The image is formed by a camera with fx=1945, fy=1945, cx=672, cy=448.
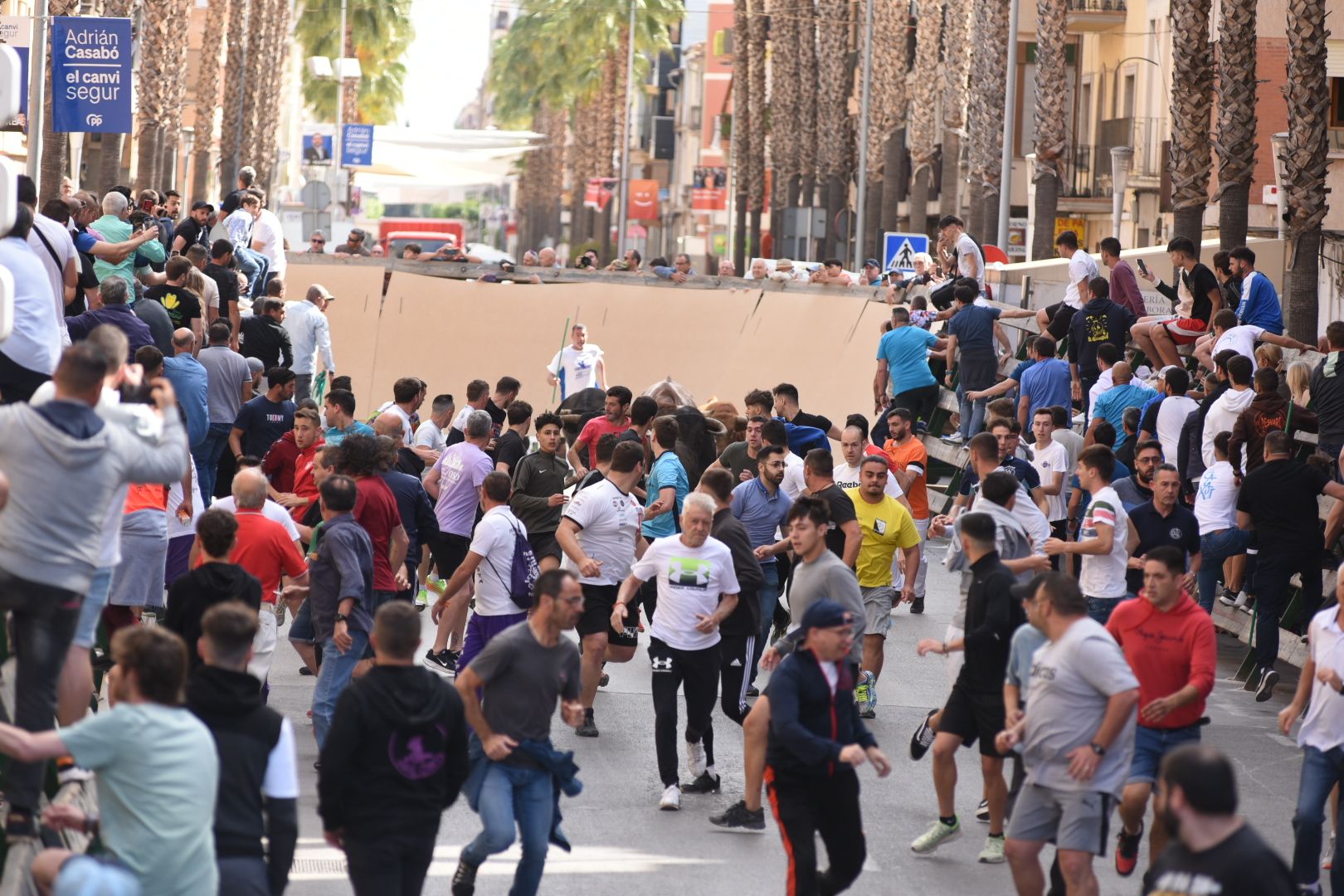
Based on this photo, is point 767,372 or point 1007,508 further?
point 767,372

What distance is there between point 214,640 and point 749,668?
558cm

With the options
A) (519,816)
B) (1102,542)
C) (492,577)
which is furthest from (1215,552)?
(519,816)

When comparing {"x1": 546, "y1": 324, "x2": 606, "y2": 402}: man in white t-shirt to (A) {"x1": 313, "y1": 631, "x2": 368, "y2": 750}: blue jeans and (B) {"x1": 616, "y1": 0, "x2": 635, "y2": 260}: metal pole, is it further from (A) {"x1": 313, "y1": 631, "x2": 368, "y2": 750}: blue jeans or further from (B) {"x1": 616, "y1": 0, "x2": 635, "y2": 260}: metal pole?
(B) {"x1": 616, "y1": 0, "x2": 635, "y2": 260}: metal pole

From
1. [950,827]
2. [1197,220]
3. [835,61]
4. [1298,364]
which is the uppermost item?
[835,61]

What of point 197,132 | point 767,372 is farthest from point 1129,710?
point 197,132

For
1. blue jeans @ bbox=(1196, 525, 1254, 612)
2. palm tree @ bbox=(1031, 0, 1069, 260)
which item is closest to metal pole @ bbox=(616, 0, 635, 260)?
palm tree @ bbox=(1031, 0, 1069, 260)

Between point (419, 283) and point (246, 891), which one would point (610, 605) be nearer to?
point (246, 891)

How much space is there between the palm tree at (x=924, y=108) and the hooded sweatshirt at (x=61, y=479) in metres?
38.1

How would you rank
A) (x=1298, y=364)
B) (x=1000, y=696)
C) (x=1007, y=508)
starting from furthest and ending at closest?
(x=1298, y=364) → (x=1007, y=508) → (x=1000, y=696)

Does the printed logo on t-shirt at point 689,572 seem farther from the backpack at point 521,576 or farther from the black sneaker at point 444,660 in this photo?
the black sneaker at point 444,660

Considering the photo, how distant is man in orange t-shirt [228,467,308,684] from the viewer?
10.4 m

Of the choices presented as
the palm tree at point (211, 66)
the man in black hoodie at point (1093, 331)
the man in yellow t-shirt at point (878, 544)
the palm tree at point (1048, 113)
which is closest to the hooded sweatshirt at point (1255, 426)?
the man in yellow t-shirt at point (878, 544)

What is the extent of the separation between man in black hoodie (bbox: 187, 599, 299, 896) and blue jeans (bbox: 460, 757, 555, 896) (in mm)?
1695

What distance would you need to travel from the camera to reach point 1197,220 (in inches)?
964
